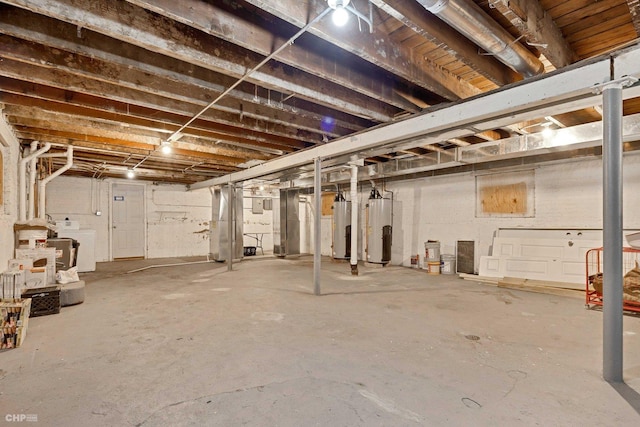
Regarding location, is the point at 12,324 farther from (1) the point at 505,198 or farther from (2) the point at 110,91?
(1) the point at 505,198

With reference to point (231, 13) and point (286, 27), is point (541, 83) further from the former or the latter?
point (231, 13)

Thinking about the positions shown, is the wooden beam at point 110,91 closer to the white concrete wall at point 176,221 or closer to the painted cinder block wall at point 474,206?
the painted cinder block wall at point 474,206

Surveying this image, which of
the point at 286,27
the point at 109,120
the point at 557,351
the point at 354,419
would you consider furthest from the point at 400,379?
the point at 109,120

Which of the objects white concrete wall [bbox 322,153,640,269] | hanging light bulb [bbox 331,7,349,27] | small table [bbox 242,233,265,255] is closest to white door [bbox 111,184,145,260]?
small table [bbox 242,233,265,255]

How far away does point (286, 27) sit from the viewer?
2242mm

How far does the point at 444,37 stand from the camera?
209cm

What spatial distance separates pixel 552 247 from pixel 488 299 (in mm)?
1776

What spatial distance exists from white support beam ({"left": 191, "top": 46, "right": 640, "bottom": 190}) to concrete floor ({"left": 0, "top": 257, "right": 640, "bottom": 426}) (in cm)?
194

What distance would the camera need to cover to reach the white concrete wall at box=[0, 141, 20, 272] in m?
3.73

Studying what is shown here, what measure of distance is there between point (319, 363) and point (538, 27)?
2.62 metres

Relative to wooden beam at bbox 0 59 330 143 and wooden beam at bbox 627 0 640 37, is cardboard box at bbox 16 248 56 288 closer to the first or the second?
wooden beam at bbox 0 59 330 143

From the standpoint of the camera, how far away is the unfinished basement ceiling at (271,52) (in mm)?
1877

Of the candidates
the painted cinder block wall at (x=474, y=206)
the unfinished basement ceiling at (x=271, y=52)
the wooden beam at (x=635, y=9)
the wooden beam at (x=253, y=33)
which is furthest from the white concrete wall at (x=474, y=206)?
the wooden beam at (x=253, y=33)

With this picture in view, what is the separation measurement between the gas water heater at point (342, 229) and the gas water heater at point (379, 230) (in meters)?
0.75
